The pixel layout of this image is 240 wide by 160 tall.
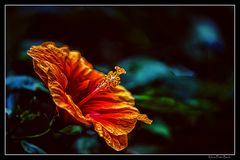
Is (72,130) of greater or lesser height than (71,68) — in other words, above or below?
below

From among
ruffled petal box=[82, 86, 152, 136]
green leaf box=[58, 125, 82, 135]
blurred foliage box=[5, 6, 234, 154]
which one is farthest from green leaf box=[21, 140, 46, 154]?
ruffled petal box=[82, 86, 152, 136]

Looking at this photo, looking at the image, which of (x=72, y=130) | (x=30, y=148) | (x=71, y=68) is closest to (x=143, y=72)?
(x=71, y=68)

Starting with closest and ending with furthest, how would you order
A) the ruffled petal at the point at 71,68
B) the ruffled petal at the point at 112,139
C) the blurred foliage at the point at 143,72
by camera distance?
the ruffled petal at the point at 112,139, the ruffled petal at the point at 71,68, the blurred foliage at the point at 143,72

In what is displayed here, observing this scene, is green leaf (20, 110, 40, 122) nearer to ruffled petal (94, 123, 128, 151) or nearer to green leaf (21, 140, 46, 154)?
green leaf (21, 140, 46, 154)

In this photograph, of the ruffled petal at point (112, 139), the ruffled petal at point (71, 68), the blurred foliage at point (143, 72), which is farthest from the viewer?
Answer: the blurred foliage at point (143, 72)

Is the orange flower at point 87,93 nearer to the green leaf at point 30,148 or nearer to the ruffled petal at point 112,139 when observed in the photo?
the ruffled petal at point 112,139

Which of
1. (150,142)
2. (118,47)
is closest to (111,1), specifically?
(118,47)

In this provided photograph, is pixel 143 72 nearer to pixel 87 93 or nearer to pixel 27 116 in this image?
pixel 87 93

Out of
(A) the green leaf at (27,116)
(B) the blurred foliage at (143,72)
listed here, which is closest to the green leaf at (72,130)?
(B) the blurred foliage at (143,72)
